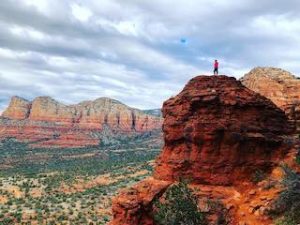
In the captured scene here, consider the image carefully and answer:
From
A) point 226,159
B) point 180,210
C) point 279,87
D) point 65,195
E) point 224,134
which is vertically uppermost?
point 279,87

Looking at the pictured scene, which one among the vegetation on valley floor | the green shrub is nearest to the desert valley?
the green shrub

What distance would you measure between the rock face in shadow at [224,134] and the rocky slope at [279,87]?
1510 millimetres

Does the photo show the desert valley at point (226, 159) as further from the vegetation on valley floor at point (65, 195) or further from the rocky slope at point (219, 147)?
the vegetation on valley floor at point (65, 195)

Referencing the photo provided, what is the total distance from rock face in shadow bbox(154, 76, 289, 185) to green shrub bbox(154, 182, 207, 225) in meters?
2.98

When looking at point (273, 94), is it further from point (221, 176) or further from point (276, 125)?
point (221, 176)

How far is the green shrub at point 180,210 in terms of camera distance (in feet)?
95.1

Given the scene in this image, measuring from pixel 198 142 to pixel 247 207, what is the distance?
18.4ft

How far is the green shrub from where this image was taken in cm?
2898

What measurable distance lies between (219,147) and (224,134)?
37.9 inches

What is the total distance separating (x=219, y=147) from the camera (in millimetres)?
32562

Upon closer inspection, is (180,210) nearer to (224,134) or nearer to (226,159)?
(226,159)

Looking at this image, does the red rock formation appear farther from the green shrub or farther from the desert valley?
the green shrub

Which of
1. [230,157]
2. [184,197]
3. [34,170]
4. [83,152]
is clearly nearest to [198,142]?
[230,157]

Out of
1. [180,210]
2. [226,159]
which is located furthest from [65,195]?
[180,210]
